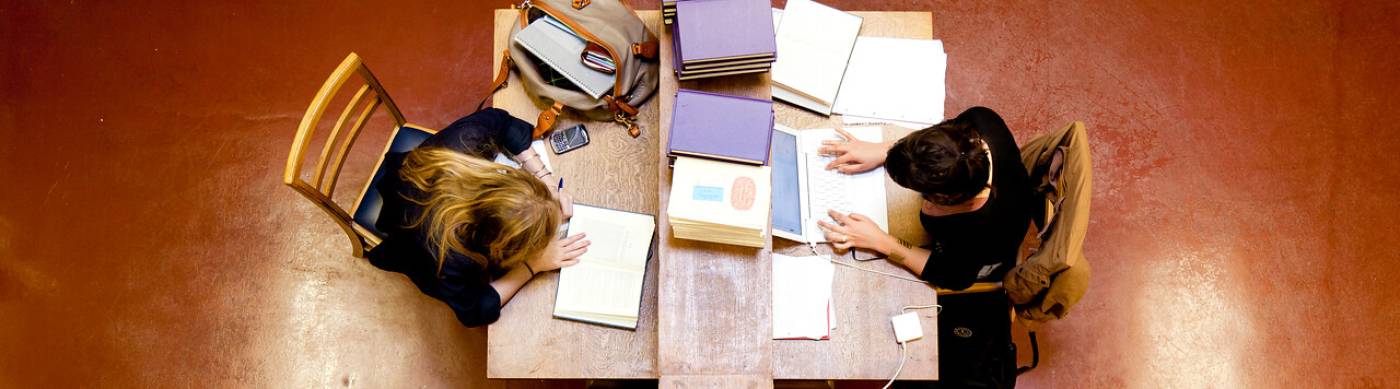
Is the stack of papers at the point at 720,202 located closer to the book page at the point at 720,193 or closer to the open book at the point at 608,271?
the book page at the point at 720,193

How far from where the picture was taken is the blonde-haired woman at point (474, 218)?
5.74ft

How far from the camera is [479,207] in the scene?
1.73 metres

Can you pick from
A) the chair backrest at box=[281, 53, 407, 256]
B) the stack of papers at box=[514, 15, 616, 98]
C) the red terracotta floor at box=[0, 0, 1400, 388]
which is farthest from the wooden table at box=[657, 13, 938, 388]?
the red terracotta floor at box=[0, 0, 1400, 388]

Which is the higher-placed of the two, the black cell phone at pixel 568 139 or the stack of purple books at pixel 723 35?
the stack of purple books at pixel 723 35

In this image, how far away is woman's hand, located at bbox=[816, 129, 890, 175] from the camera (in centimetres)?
207

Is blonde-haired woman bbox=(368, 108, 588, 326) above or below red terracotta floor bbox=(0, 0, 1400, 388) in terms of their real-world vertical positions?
above

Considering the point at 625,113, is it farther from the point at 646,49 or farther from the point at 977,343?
the point at 977,343

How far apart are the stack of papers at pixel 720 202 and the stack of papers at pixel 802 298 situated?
0.71 feet

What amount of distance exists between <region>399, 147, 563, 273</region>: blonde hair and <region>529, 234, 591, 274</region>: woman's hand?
0.32ft

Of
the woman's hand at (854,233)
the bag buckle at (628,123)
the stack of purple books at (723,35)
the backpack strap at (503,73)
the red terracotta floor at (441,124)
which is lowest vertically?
the red terracotta floor at (441,124)

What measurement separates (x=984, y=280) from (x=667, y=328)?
94 cm

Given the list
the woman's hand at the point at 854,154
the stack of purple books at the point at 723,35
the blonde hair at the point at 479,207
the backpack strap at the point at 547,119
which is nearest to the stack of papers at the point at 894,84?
the woman's hand at the point at 854,154

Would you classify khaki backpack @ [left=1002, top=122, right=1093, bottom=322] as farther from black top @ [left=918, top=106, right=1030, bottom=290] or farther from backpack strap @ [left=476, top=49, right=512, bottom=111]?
backpack strap @ [left=476, top=49, right=512, bottom=111]

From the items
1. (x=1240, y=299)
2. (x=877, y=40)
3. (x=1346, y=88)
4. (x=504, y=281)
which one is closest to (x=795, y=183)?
(x=877, y=40)
